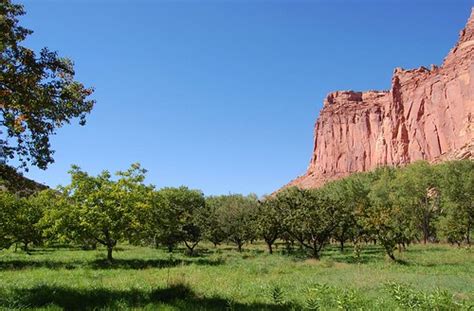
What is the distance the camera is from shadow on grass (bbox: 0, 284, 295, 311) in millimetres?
11391

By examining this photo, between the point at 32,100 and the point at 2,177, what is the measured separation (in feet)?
10.3

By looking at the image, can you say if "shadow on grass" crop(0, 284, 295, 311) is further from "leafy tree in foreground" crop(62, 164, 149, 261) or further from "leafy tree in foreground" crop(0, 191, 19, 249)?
"leafy tree in foreground" crop(0, 191, 19, 249)

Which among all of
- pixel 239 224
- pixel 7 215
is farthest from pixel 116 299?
pixel 239 224

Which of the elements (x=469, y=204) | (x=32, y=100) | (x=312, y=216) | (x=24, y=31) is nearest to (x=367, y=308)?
(x=32, y=100)

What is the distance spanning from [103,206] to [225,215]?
98.4 ft

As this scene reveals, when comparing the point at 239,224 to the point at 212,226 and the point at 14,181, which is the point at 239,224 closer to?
the point at 212,226

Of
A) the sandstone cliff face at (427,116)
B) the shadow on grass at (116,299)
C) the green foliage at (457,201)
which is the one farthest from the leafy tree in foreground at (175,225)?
the sandstone cliff face at (427,116)

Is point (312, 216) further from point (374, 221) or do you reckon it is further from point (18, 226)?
point (18, 226)

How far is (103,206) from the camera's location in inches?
1287

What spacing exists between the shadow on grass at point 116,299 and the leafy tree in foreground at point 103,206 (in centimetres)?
1694

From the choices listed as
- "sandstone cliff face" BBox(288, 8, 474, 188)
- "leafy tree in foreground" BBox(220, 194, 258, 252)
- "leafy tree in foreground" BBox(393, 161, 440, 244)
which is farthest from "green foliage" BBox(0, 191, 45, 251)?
"sandstone cliff face" BBox(288, 8, 474, 188)

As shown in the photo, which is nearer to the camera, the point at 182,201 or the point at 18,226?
the point at 18,226

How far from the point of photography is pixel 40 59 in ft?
44.7

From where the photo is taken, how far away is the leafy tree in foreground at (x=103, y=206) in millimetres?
31281
